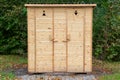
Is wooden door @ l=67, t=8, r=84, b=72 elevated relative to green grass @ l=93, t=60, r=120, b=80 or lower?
elevated

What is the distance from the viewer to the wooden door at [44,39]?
10.6 metres

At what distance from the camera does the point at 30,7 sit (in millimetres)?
10586

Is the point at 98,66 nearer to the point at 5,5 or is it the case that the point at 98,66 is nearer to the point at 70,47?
the point at 70,47

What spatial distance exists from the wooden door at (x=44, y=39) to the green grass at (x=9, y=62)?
3.07 feet

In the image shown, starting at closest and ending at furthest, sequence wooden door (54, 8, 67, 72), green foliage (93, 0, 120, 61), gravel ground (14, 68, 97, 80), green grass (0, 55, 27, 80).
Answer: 1. gravel ground (14, 68, 97, 80)
2. green grass (0, 55, 27, 80)
3. wooden door (54, 8, 67, 72)
4. green foliage (93, 0, 120, 61)

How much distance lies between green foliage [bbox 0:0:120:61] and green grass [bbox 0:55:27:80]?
21.3 inches

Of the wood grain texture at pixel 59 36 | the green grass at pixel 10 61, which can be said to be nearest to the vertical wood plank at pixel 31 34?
the wood grain texture at pixel 59 36

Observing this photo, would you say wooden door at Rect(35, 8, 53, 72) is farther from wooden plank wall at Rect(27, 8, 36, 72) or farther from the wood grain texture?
wooden plank wall at Rect(27, 8, 36, 72)

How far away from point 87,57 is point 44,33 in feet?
4.83

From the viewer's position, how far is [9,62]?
1355 cm

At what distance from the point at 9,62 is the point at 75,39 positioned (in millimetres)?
3818

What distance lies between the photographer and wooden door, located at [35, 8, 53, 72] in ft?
34.9

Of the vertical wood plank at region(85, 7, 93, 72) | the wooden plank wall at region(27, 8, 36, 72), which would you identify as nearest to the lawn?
the vertical wood plank at region(85, 7, 93, 72)

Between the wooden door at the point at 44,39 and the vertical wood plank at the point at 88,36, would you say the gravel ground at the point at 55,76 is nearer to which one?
the wooden door at the point at 44,39
